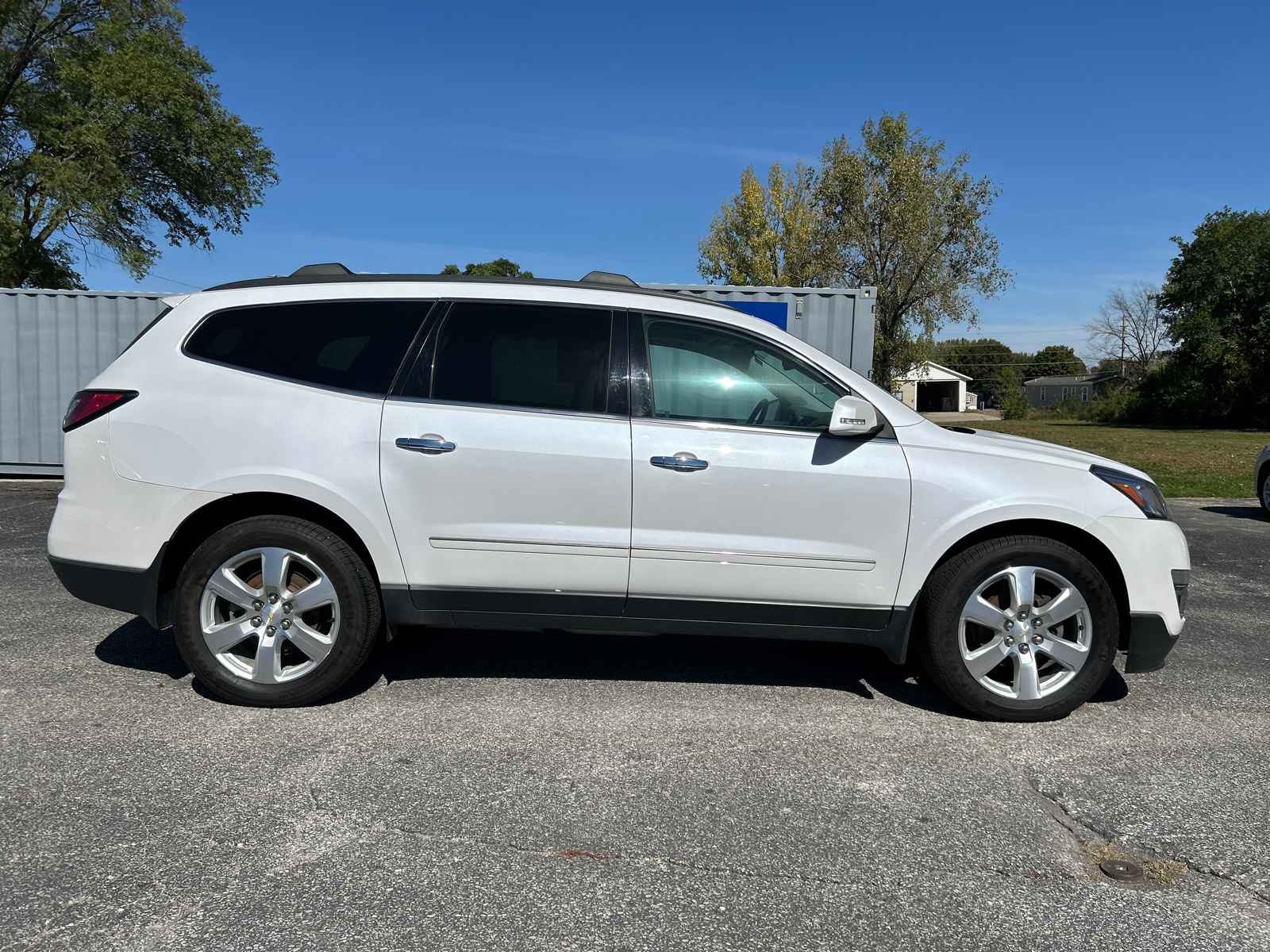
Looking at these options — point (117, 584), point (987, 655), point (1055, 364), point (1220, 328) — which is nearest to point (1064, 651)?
point (987, 655)

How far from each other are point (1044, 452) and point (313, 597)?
329 cm

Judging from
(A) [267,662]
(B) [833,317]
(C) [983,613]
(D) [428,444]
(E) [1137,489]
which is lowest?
(A) [267,662]

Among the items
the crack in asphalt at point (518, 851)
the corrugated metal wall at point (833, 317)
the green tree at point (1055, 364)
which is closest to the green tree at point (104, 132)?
the corrugated metal wall at point (833, 317)

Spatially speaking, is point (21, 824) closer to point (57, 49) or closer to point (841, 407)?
point (841, 407)

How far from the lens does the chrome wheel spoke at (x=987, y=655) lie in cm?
376

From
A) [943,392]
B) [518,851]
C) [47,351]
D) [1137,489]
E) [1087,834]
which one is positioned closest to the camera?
[518,851]

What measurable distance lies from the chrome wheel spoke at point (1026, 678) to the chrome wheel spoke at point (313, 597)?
2.96 meters

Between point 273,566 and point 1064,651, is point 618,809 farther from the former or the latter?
point 1064,651

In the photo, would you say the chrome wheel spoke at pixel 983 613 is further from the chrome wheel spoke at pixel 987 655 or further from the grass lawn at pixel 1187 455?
the grass lawn at pixel 1187 455

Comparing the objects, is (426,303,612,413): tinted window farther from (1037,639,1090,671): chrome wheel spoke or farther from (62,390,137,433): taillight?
(1037,639,1090,671): chrome wheel spoke

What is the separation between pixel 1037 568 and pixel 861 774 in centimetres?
121

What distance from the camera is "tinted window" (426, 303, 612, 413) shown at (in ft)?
12.5

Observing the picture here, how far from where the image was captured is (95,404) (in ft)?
12.5

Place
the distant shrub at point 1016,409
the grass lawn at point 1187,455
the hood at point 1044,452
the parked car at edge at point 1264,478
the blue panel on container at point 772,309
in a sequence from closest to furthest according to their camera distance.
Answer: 1. the hood at point 1044,452
2. the parked car at edge at point 1264,478
3. the blue panel on container at point 772,309
4. the grass lawn at point 1187,455
5. the distant shrub at point 1016,409
